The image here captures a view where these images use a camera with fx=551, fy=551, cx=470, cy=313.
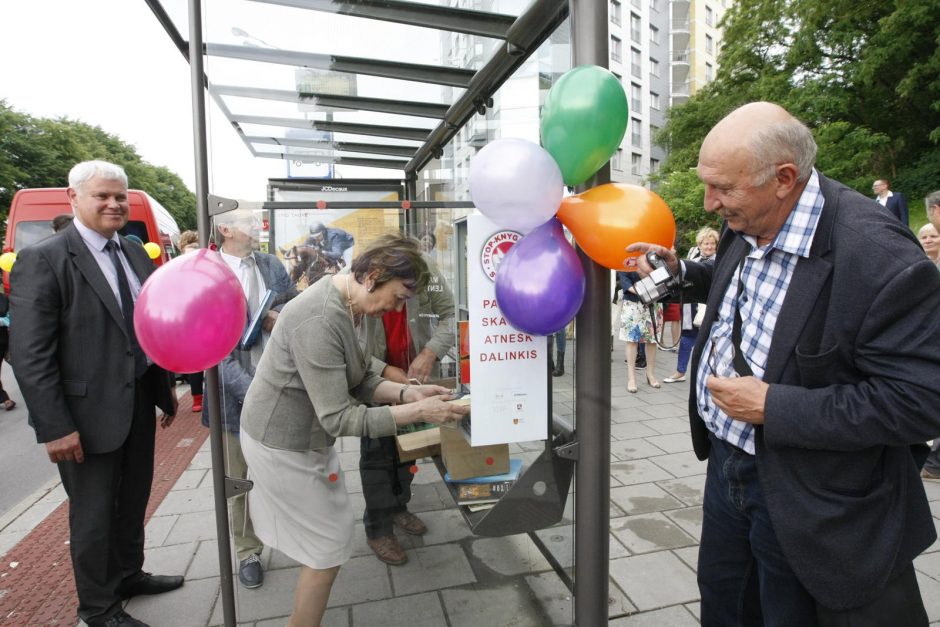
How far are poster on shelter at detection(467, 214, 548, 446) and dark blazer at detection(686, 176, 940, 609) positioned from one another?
824 millimetres

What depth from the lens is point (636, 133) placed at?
38562mm

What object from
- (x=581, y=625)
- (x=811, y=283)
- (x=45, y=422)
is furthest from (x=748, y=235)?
(x=45, y=422)

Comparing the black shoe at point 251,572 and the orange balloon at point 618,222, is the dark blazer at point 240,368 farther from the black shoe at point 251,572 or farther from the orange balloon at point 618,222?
the orange balloon at point 618,222

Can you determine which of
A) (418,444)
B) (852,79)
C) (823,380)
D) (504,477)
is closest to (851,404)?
(823,380)

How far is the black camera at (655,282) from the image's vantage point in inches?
68.1

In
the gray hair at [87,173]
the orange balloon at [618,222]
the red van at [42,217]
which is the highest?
the red van at [42,217]

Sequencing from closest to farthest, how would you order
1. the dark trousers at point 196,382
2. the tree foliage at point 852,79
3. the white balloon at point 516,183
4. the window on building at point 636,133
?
1. the white balloon at point 516,183
2. the dark trousers at point 196,382
3. the tree foliage at point 852,79
4. the window on building at point 636,133

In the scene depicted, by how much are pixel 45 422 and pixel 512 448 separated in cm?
192

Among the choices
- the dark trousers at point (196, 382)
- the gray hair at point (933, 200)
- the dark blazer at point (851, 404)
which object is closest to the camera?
the dark blazer at point (851, 404)

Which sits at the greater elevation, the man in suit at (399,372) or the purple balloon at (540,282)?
the purple balloon at (540,282)

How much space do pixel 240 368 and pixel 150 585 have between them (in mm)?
1428

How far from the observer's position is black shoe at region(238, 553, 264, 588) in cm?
240

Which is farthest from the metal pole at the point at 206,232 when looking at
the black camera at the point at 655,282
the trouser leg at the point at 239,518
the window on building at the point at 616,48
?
the window on building at the point at 616,48

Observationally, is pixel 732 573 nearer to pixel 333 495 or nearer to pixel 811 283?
pixel 811 283
